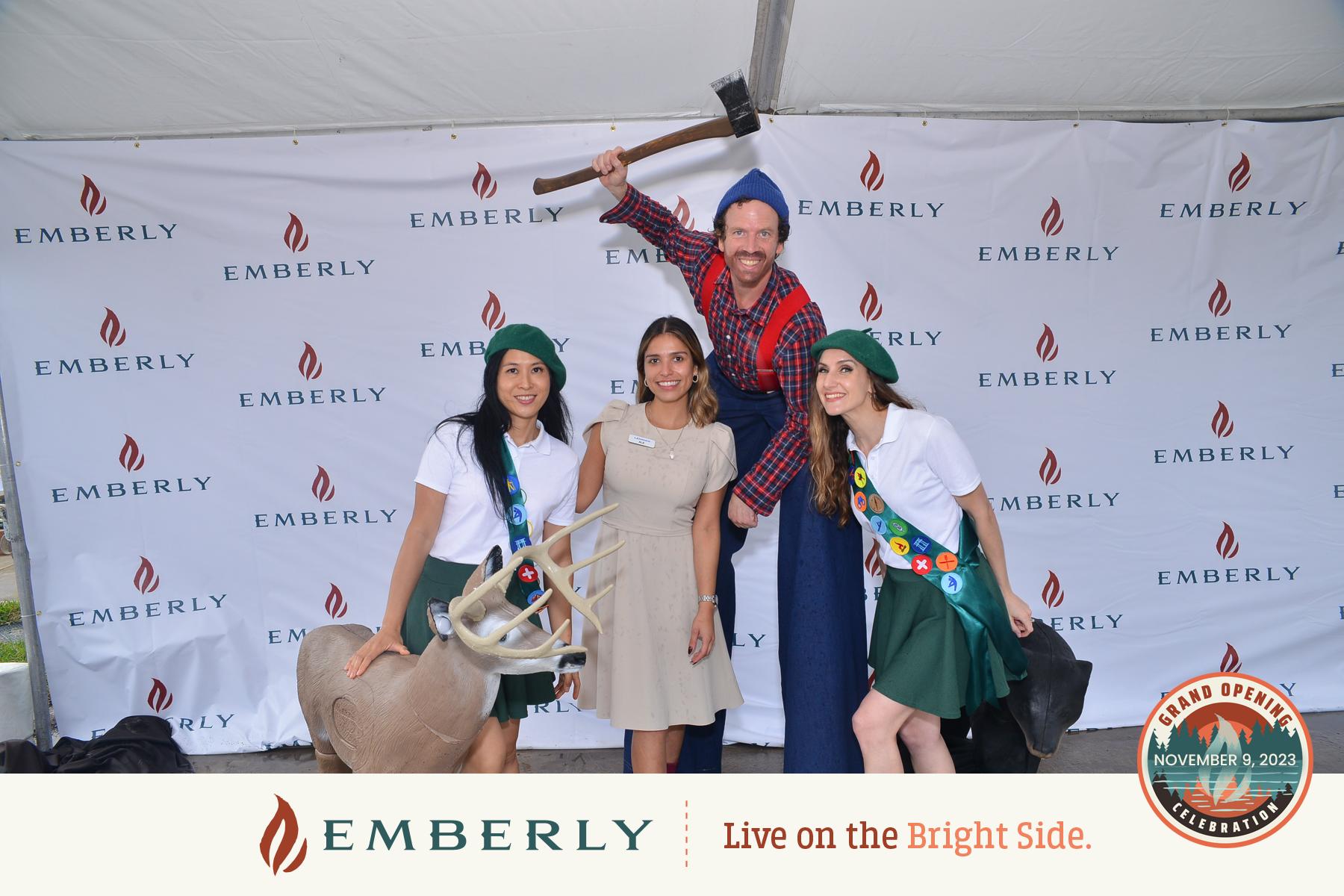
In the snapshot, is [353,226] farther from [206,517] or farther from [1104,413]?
[1104,413]

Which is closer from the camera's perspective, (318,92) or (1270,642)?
(318,92)

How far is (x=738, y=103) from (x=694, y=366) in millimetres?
852

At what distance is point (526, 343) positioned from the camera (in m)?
2.29

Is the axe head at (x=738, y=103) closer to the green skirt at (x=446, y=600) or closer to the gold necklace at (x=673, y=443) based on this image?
the gold necklace at (x=673, y=443)

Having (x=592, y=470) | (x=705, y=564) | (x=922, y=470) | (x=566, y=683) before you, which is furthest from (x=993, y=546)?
(x=566, y=683)

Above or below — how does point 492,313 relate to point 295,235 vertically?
below

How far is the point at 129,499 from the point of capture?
11.5ft

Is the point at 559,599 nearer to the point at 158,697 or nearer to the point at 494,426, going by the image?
the point at 494,426

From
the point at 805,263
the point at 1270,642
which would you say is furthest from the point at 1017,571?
the point at 805,263

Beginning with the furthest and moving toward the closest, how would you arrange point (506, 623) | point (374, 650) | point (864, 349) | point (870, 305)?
point (870, 305)
point (864, 349)
point (374, 650)
point (506, 623)

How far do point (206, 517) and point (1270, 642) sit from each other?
14.9ft

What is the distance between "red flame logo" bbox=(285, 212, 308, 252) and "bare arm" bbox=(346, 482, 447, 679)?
173cm

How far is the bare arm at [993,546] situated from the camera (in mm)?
2236

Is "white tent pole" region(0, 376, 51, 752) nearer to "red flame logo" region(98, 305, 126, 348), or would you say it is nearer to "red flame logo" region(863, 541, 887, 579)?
"red flame logo" region(98, 305, 126, 348)
